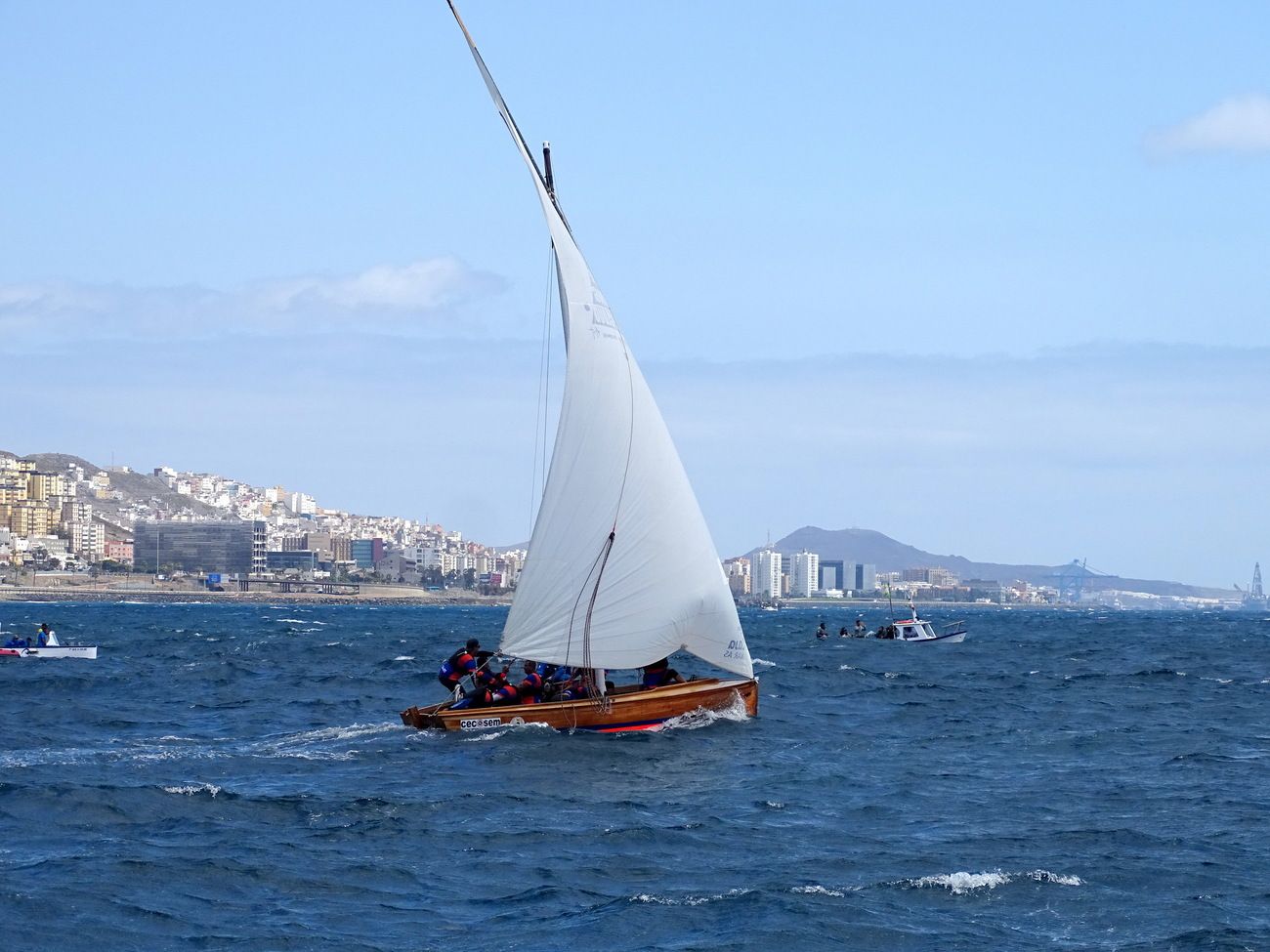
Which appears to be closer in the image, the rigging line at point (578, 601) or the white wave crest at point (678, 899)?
the white wave crest at point (678, 899)

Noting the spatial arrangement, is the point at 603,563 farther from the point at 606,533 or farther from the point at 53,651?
the point at 53,651

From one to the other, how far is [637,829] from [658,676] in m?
11.9

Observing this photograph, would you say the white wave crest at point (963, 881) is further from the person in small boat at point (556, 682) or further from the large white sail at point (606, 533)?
the person in small boat at point (556, 682)

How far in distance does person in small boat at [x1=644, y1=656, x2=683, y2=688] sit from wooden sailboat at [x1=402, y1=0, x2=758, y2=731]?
3.07ft

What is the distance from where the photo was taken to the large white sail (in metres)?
32.1

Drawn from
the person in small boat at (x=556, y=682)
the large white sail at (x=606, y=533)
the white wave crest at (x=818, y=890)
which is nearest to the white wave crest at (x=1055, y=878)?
the white wave crest at (x=818, y=890)

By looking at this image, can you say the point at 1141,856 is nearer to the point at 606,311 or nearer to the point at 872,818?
the point at 872,818

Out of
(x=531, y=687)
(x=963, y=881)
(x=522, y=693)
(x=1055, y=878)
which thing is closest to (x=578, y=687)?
(x=531, y=687)

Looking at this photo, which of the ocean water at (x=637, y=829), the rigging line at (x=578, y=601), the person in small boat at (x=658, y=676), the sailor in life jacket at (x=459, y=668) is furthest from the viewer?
the person in small boat at (x=658, y=676)

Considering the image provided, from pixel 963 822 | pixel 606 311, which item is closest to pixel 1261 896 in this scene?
pixel 963 822

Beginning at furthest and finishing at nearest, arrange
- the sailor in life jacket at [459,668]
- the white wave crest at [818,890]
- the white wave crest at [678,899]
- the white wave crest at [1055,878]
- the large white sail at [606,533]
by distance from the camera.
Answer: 1. the sailor in life jacket at [459,668]
2. the large white sail at [606,533]
3. the white wave crest at [1055,878]
4. the white wave crest at [818,890]
5. the white wave crest at [678,899]

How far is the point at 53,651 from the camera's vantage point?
61.2 m

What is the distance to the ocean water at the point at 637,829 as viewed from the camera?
16906 millimetres

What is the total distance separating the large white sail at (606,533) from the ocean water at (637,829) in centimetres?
196
